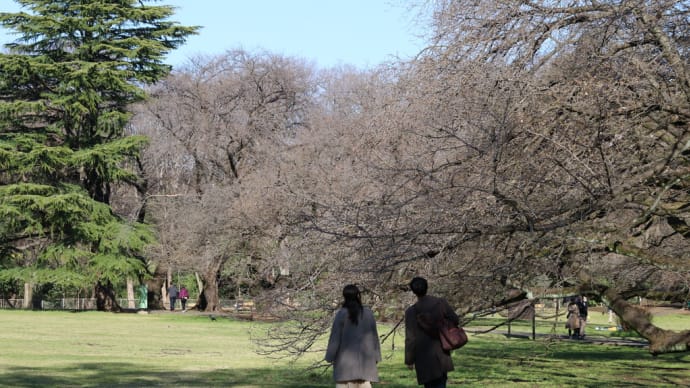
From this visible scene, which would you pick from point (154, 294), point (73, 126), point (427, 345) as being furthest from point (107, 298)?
point (427, 345)

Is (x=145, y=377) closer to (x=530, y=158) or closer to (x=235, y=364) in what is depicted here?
(x=235, y=364)

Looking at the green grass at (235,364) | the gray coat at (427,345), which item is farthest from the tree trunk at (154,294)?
the gray coat at (427,345)

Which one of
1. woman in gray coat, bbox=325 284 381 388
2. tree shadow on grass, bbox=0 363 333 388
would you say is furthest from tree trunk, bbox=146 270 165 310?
woman in gray coat, bbox=325 284 381 388

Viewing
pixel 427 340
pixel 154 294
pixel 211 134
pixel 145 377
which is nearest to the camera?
pixel 427 340

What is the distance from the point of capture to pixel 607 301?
13.1 metres

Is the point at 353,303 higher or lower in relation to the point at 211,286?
lower

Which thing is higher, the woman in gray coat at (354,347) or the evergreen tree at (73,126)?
the evergreen tree at (73,126)

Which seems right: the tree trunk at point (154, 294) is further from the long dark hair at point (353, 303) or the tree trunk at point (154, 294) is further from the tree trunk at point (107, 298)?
the long dark hair at point (353, 303)

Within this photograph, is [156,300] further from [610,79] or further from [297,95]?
[610,79]

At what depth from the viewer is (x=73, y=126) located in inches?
2178

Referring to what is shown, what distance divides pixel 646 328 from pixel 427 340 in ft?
14.1

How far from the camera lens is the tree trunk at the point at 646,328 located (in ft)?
40.9

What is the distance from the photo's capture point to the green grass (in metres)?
17.8

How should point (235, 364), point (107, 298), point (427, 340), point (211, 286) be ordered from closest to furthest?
point (427, 340) < point (235, 364) < point (211, 286) < point (107, 298)
